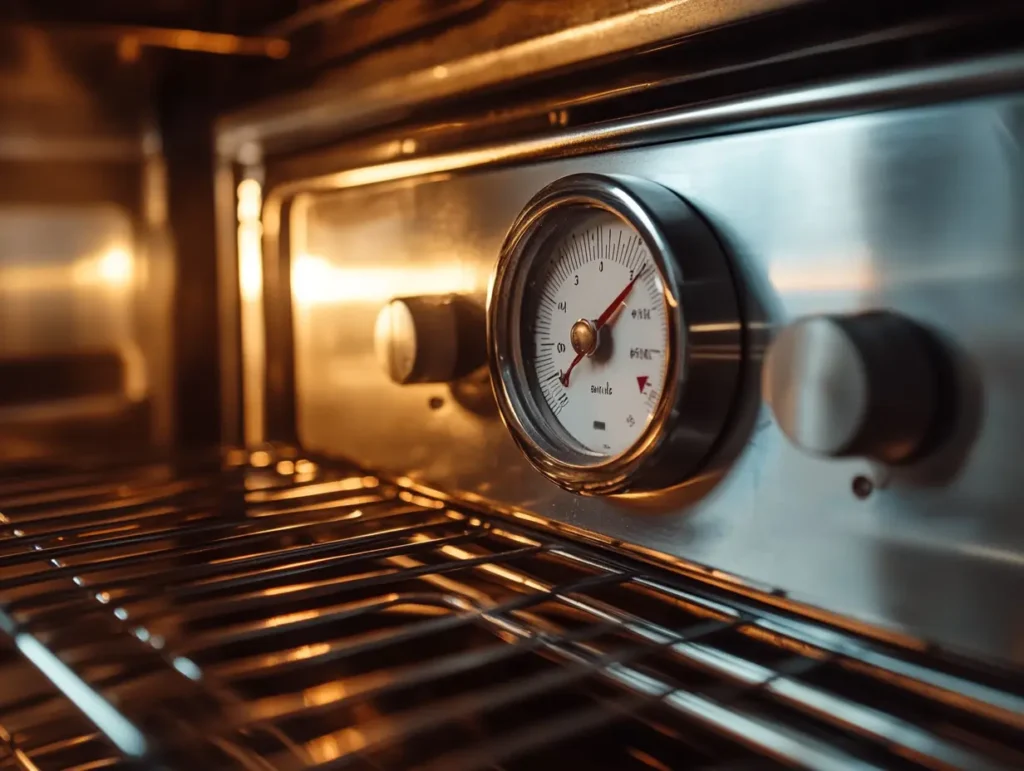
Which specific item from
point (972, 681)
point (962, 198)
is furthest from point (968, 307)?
point (972, 681)

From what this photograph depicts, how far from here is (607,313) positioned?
25.3 inches

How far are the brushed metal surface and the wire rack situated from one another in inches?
1.1

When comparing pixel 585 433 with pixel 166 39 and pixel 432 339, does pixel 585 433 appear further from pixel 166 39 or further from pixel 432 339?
pixel 166 39

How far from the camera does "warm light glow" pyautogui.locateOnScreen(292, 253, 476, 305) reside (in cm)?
80

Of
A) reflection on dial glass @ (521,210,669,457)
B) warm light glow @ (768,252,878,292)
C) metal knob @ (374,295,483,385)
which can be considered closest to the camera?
warm light glow @ (768,252,878,292)

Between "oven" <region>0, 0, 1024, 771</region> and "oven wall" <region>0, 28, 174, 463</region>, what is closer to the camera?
"oven" <region>0, 0, 1024, 771</region>

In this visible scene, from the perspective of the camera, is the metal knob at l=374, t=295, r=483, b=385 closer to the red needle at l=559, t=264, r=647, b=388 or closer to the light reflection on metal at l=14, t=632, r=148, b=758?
the red needle at l=559, t=264, r=647, b=388

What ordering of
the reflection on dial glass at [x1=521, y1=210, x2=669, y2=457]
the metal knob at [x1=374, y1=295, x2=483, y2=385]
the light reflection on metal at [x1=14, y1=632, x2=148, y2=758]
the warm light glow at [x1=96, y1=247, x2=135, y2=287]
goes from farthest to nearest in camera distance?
the warm light glow at [x1=96, y1=247, x2=135, y2=287] < the metal knob at [x1=374, y1=295, x2=483, y2=385] < the reflection on dial glass at [x1=521, y1=210, x2=669, y2=457] < the light reflection on metal at [x1=14, y1=632, x2=148, y2=758]

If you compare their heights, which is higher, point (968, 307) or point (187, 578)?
point (968, 307)

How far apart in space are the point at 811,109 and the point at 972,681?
30 cm

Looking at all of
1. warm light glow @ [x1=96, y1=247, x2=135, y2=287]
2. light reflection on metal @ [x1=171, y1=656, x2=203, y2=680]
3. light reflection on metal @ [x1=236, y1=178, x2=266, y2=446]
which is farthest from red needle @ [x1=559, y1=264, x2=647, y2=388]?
warm light glow @ [x1=96, y1=247, x2=135, y2=287]

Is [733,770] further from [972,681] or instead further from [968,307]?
[968,307]

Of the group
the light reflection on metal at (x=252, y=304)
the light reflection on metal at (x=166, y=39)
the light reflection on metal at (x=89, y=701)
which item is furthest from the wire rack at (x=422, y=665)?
the light reflection on metal at (x=166, y=39)

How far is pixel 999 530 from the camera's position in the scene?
471 mm
